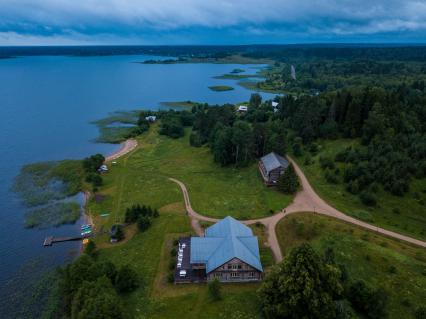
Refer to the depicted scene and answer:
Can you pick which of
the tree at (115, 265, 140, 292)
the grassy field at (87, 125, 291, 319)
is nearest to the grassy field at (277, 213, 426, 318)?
the grassy field at (87, 125, 291, 319)

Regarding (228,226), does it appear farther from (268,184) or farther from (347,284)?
(268,184)

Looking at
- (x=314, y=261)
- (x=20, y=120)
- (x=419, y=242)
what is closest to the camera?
(x=314, y=261)

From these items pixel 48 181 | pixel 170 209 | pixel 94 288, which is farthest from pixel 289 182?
pixel 48 181

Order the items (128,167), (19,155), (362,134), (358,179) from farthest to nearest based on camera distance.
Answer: (19,155) → (128,167) → (362,134) → (358,179)

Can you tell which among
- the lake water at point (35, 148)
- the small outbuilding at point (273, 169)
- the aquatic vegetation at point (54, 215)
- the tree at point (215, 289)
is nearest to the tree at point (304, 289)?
the tree at point (215, 289)

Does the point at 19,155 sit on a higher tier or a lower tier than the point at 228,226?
lower

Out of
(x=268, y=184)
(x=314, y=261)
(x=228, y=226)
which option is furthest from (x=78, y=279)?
(x=268, y=184)

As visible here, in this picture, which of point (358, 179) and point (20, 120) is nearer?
point (358, 179)

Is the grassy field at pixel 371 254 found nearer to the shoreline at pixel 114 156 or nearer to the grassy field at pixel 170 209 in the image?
the grassy field at pixel 170 209
